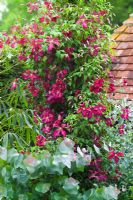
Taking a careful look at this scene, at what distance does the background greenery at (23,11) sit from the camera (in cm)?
1291

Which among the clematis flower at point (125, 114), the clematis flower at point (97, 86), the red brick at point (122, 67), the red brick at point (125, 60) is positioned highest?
the clematis flower at point (97, 86)

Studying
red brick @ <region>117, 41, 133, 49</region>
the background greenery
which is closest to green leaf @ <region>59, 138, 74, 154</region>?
red brick @ <region>117, 41, 133, 49</region>

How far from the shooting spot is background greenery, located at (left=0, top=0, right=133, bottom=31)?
A: 12906 millimetres

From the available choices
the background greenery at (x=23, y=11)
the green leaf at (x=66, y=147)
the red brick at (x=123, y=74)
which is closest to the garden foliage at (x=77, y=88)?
the green leaf at (x=66, y=147)

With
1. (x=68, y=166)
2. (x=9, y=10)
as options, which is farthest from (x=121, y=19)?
(x=68, y=166)

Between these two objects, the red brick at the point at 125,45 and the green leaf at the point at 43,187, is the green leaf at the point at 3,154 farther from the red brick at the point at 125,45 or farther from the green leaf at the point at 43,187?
the red brick at the point at 125,45

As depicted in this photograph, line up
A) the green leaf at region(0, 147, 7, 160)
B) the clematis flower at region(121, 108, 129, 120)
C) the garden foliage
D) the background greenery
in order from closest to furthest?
the green leaf at region(0, 147, 7, 160)
the garden foliage
the clematis flower at region(121, 108, 129, 120)
the background greenery

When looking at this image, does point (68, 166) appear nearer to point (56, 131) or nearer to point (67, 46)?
point (56, 131)

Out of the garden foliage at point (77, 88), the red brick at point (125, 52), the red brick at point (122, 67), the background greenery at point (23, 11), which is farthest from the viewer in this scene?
the background greenery at point (23, 11)

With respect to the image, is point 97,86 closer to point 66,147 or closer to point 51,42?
point 51,42

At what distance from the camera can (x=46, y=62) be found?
4.59 meters

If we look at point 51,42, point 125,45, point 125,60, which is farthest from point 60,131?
point 125,45

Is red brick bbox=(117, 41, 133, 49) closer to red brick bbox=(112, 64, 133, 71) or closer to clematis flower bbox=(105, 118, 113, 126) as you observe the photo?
red brick bbox=(112, 64, 133, 71)

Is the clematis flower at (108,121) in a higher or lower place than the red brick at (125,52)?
higher
